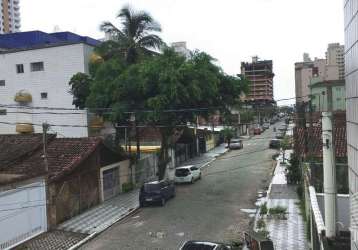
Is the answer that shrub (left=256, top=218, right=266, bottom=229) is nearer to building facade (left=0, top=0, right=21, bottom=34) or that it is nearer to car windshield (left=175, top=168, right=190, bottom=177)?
car windshield (left=175, top=168, right=190, bottom=177)

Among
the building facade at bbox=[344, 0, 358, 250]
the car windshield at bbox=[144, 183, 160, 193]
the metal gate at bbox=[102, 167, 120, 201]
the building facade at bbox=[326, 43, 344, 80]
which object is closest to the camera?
the building facade at bbox=[344, 0, 358, 250]

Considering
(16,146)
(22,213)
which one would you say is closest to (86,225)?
(22,213)

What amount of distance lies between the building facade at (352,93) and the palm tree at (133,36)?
19.8 metres

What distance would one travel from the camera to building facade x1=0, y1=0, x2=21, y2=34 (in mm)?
140125

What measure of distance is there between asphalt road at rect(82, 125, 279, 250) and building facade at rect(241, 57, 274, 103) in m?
65.5

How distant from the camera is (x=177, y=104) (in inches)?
1037

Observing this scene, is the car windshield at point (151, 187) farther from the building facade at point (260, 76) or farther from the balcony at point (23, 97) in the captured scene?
the building facade at point (260, 76)

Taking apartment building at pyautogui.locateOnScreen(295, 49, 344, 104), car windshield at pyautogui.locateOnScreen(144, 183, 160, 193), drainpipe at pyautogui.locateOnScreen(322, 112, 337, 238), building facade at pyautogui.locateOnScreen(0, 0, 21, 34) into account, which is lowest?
car windshield at pyautogui.locateOnScreen(144, 183, 160, 193)

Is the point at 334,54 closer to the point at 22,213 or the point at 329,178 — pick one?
the point at 329,178

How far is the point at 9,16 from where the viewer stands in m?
146

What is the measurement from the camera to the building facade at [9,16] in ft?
460

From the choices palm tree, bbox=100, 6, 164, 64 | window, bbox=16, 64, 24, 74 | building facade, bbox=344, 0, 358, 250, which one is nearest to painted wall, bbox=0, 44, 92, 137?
window, bbox=16, 64, 24, 74

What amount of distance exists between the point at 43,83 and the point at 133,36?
12.4 m

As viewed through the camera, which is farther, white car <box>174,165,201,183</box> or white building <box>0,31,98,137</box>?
white building <box>0,31,98,137</box>
